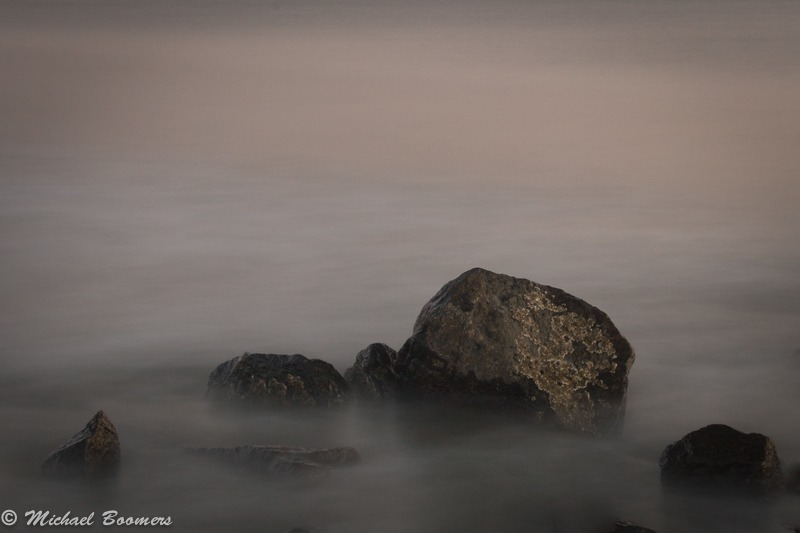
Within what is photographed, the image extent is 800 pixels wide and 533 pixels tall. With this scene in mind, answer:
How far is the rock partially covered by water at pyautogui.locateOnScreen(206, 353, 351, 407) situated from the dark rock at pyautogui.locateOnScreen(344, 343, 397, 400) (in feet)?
0.24

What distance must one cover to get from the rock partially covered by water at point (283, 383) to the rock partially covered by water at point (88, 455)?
2.39 feet

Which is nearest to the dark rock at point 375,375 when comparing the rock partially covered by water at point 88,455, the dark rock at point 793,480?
the rock partially covered by water at point 88,455

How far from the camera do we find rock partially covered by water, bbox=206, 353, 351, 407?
3.97 meters

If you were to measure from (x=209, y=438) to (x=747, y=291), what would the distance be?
4.77 meters

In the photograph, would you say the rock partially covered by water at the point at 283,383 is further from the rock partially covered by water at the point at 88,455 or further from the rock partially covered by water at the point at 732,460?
the rock partially covered by water at the point at 732,460

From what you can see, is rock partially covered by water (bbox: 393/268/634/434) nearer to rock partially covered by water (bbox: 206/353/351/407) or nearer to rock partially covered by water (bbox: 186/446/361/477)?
rock partially covered by water (bbox: 206/353/351/407)

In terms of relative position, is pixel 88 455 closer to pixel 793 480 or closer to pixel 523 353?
pixel 523 353

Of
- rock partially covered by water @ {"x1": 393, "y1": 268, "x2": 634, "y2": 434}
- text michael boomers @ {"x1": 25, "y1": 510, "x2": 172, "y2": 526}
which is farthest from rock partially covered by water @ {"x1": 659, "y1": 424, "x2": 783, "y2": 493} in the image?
text michael boomers @ {"x1": 25, "y1": 510, "x2": 172, "y2": 526}

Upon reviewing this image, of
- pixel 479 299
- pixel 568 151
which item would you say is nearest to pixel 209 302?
pixel 479 299

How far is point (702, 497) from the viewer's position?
3209 millimetres

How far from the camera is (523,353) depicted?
12.3 ft

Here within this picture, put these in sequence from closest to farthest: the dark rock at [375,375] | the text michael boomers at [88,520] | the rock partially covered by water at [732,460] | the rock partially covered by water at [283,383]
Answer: the text michael boomers at [88,520]
the rock partially covered by water at [732,460]
the rock partially covered by water at [283,383]
the dark rock at [375,375]

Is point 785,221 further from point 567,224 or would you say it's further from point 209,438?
point 209,438

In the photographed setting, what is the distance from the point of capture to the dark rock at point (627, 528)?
9.57ft
